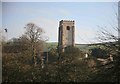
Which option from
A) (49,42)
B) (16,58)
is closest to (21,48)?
(16,58)

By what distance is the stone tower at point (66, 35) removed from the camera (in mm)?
10008

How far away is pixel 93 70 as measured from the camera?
869 cm

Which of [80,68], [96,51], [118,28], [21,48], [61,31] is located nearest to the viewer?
[118,28]

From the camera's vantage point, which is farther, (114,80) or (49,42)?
(49,42)

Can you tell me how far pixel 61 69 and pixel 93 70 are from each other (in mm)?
1391

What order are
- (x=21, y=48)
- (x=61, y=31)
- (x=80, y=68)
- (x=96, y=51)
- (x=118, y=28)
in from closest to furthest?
(x=118, y=28), (x=96, y=51), (x=80, y=68), (x=21, y=48), (x=61, y=31)

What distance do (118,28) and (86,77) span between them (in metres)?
2.75

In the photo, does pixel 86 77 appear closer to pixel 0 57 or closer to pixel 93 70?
pixel 93 70

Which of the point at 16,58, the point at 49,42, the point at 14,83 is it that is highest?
the point at 49,42

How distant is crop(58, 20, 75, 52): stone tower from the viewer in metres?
10.0

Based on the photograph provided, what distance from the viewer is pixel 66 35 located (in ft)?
35.4

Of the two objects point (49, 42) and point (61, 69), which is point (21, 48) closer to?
point (49, 42)

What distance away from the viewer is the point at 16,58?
9.74 meters

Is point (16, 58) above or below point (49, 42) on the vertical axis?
below
